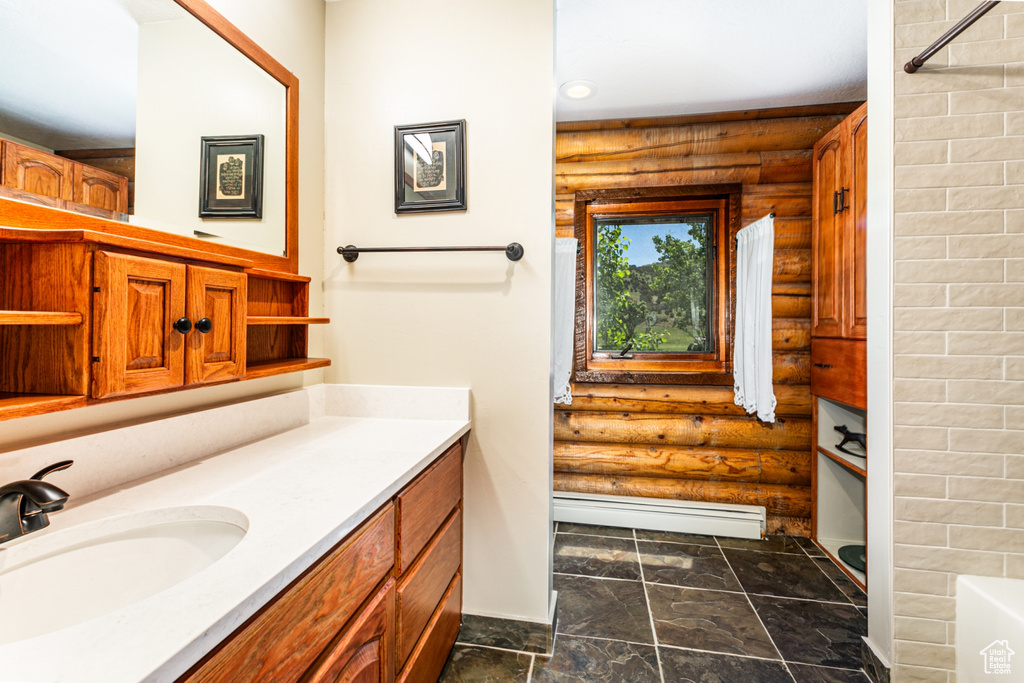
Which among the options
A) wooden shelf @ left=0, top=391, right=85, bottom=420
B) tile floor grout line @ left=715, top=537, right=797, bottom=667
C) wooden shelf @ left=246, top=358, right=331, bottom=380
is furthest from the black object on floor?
wooden shelf @ left=0, top=391, right=85, bottom=420

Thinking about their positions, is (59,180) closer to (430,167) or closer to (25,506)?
(25,506)

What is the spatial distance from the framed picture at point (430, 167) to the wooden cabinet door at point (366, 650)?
1.29m

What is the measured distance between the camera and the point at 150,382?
0.93m

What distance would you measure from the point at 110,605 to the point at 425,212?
1.40 meters

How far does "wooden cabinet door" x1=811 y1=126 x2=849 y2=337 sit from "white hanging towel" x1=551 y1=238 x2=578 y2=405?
53.9 inches

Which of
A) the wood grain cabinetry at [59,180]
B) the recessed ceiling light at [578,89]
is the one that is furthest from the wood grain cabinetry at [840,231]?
the wood grain cabinetry at [59,180]

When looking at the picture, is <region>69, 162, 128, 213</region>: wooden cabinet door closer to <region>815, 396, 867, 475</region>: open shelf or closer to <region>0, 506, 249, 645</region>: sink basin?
<region>0, 506, 249, 645</region>: sink basin

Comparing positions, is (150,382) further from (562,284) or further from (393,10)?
(562,284)

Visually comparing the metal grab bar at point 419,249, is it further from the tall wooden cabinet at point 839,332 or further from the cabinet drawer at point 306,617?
the tall wooden cabinet at point 839,332

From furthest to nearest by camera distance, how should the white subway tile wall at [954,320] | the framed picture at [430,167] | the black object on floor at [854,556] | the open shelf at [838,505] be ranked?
the open shelf at [838,505] < the black object on floor at [854,556] < the framed picture at [430,167] < the white subway tile wall at [954,320]

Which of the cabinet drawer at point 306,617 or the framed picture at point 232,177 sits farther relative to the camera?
the framed picture at point 232,177

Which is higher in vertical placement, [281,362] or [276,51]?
[276,51]

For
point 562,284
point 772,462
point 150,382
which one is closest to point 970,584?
point 772,462

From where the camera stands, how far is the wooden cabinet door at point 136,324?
2.74 feet
